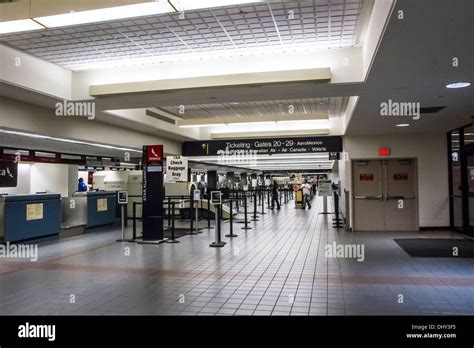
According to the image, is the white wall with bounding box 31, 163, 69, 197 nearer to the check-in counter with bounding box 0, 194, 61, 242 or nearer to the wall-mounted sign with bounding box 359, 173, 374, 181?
the check-in counter with bounding box 0, 194, 61, 242

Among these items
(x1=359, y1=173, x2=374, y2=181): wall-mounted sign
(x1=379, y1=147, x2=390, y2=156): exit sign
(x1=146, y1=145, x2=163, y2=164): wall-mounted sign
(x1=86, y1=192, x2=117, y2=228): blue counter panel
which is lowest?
(x1=86, y1=192, x2=117, y2=228): blue counter panel

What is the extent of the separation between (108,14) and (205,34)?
4.42 feet

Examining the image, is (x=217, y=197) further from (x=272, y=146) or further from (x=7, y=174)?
(x=7, y=174)

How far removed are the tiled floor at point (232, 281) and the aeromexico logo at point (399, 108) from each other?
2.66 meters

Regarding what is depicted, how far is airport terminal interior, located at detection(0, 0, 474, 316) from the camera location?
4328 millimetres

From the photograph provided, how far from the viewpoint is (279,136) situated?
40.4ft

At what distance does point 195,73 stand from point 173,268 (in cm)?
317

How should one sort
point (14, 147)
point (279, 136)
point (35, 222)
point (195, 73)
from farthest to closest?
point (14, 147), point (279, 136), point (35, 222), point (195, 73)

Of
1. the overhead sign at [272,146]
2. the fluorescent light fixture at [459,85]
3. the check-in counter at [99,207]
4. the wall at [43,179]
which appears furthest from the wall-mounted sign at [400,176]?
the wall at [43,179]

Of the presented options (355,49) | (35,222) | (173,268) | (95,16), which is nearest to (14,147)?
(35,222)

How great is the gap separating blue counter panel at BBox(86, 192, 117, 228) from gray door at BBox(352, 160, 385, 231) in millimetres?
7515

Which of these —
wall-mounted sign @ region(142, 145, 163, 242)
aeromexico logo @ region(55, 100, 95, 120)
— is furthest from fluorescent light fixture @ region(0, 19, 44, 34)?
wall-mounted sign @ region(142, 145, 163, 242)

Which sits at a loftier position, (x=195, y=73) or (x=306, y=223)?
(x=195, y=73)
